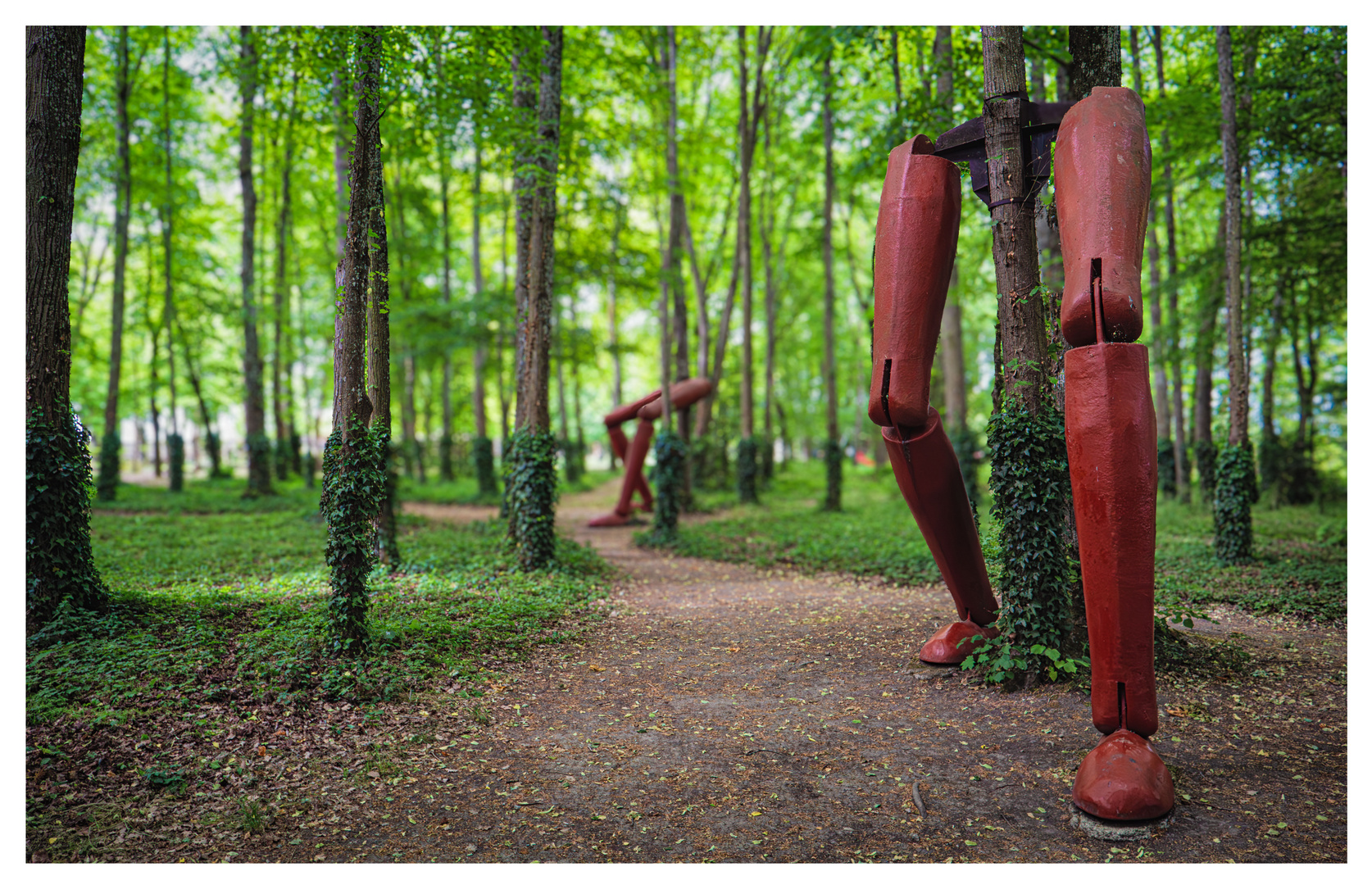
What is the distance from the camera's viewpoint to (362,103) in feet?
18.4

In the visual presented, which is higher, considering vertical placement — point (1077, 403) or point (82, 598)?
point (1077, 403)

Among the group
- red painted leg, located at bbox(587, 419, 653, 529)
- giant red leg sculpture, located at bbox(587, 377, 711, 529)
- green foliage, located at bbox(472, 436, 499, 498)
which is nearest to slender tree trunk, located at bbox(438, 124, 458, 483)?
green foliage, located at bbox(472, 436, 499, 498)

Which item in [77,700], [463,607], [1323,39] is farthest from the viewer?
[1323,39]

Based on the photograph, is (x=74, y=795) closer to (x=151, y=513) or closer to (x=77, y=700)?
(x=77, y=700)

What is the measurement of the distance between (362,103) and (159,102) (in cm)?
1609

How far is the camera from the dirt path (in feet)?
11.4

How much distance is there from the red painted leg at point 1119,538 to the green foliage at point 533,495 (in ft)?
22.6

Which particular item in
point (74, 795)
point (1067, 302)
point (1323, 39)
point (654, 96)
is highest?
point (654, 96)

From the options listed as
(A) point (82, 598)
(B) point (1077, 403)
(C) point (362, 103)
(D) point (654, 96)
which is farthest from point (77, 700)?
(D) point (654, 96)

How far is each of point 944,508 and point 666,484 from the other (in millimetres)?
7499

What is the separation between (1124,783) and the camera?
11.3 ft

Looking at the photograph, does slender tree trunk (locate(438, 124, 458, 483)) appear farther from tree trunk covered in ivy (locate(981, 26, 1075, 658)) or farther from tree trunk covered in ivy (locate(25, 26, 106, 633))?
tree trunk covered in ivy (locate(981, 26, 1075, 658))

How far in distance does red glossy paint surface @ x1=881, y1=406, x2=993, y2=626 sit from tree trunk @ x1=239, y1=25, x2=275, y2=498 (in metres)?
15.0

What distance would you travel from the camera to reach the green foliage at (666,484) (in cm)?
1254
